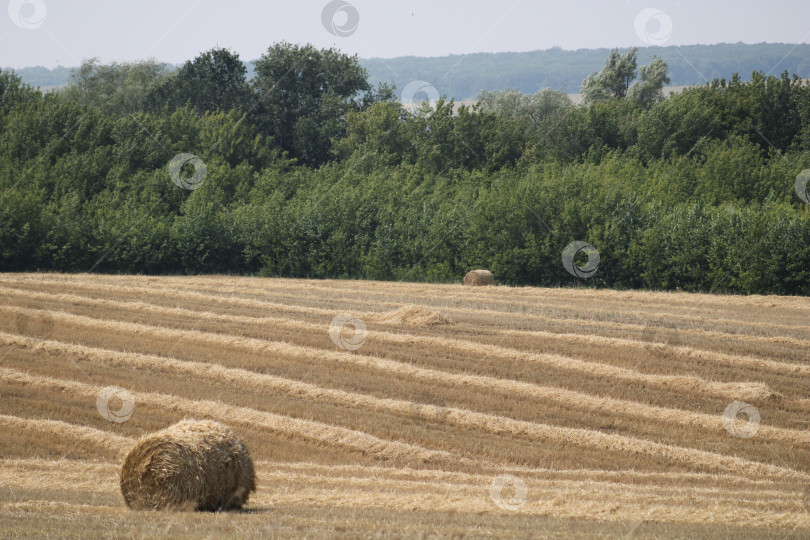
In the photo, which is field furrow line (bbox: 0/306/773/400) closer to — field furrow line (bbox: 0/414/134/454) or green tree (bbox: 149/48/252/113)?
field furrow line (bbox: 0/414/134/454)

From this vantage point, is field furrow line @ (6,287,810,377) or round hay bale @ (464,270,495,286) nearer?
field furrow line @ (6,287,810,377)

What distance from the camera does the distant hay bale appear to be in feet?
74.0

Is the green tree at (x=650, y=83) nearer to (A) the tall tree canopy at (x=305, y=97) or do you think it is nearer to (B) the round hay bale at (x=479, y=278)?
(A) the tall tree canopy at (x=305, y=97)

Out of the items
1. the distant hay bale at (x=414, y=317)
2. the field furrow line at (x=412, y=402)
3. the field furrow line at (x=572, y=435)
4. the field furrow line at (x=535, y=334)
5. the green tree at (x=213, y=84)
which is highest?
the green tree at (x=213, y=84)

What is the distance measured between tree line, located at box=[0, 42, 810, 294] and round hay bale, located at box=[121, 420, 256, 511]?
28.6 metres

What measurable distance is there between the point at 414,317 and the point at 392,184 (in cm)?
2531

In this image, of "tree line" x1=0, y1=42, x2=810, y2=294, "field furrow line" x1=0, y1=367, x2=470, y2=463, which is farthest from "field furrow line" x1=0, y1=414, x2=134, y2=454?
"tree line" x1=0, y1=42, x2=810, y2=294

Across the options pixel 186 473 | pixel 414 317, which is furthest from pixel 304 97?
pixel 186 473

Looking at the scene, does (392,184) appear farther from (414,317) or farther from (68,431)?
(68,431)

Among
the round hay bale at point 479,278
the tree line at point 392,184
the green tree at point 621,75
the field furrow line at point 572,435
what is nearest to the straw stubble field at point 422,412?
the field furrow line at point 572,435

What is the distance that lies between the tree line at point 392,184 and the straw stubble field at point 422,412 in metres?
10.5

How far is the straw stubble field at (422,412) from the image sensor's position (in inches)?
368

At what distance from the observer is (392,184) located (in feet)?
156

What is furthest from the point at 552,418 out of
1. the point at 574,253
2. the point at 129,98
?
the point at 129,98
